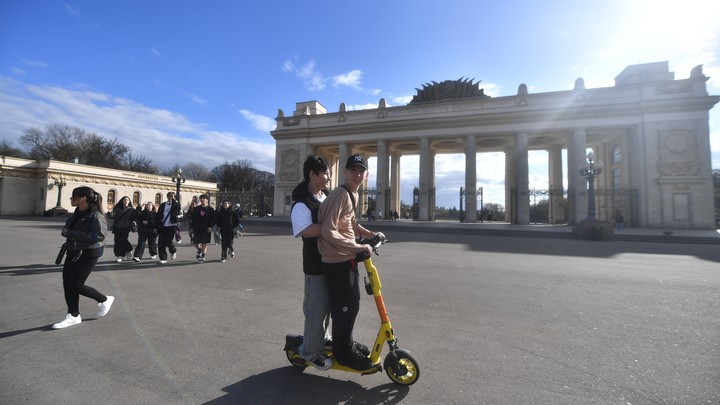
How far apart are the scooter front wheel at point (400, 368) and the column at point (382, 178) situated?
28892 millimetres

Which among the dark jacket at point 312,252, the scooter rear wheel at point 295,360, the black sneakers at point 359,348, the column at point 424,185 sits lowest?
the scooter rear wheel at point 295,360

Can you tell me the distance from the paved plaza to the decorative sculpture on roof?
89.4 feet

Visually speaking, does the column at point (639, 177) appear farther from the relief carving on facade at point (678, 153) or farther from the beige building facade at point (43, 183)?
the beige building facade at point (43, 183)

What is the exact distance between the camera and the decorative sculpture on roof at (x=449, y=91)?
3106cm

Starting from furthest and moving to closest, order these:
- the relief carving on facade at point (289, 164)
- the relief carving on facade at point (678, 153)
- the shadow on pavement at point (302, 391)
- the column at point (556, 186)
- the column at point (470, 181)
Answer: the relief carving on facade at point (289, 164)
the column at point (556, 186)
the column at point (470, 181)
the relief carving on facade at point (678, 153)
the shadow on pavement at point (302, 391)

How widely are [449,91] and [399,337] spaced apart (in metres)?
31.9

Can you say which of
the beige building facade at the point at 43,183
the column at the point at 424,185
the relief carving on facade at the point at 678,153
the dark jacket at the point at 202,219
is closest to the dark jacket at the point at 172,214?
the dark jacket at the point at 202,219

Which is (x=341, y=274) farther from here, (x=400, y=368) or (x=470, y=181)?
(x=470, y=181)

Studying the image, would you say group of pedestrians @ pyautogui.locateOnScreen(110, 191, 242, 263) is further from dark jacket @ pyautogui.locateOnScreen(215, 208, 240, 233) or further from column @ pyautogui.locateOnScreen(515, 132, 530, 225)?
column @ pyautogui.locateOnScreen(515, 132, 530, 225)

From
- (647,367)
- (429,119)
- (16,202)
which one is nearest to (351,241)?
(647,367)

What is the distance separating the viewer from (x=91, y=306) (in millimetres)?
4559

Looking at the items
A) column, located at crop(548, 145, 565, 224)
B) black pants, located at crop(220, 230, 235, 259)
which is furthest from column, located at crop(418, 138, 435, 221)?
black pants, located at crop(220, 230, 235, 259)

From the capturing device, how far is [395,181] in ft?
121

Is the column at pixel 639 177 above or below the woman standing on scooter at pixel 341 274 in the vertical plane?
above
